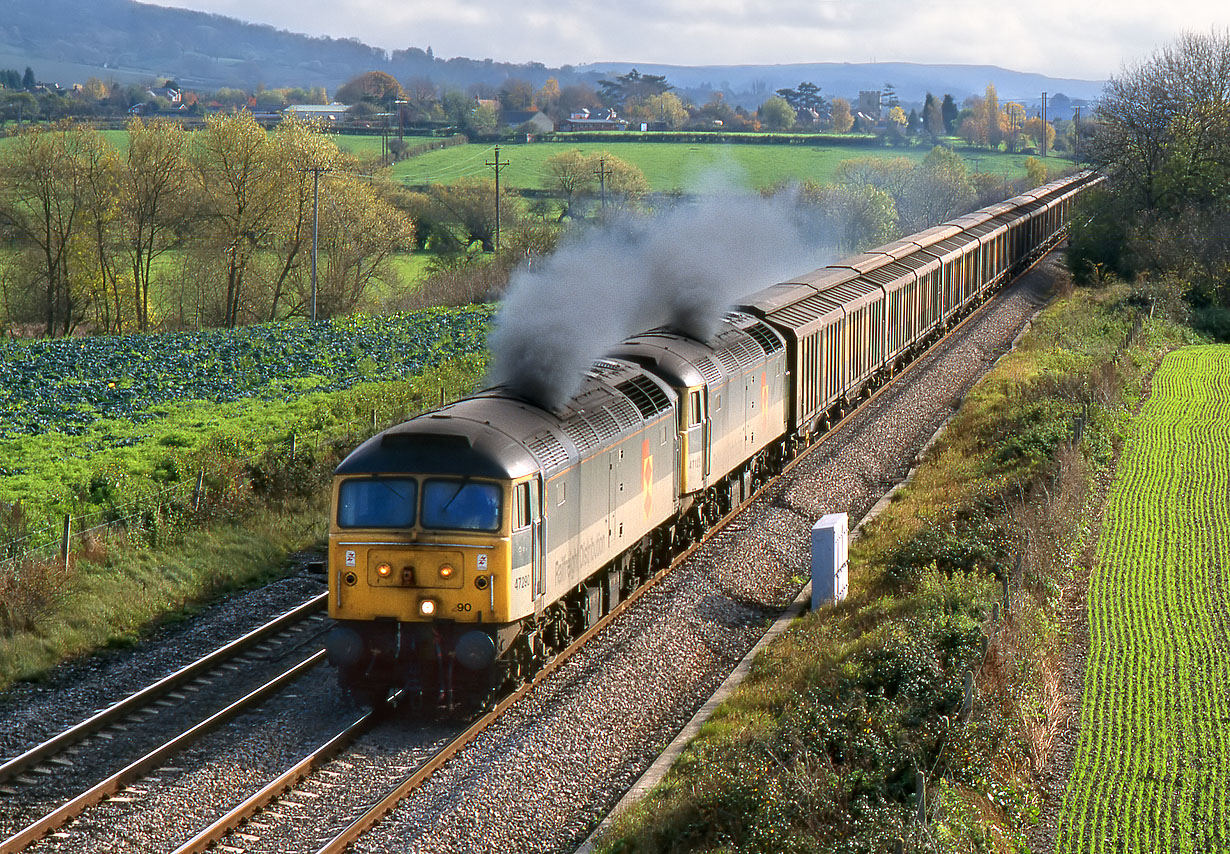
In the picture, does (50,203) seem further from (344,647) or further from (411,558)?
(411,558)

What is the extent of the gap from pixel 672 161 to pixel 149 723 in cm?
9593

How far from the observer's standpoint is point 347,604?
45.7ft

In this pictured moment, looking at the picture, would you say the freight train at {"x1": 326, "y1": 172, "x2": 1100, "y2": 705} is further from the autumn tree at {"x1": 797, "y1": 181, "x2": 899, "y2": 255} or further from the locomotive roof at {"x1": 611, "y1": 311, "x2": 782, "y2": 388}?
the autumn tree at {"x1": 797, "y1": 181, "x2": 899, "y2": 255}

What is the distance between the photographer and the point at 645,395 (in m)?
18.1

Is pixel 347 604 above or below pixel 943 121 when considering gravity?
below

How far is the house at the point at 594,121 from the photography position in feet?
494

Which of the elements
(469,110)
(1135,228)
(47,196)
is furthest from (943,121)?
(47,196)

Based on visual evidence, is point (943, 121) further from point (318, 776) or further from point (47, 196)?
point (318, 776)

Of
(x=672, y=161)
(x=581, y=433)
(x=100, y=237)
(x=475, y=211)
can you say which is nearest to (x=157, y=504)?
(x=581, y=433)

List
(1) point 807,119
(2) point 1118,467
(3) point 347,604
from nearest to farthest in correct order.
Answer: (3) point 347,604
(2) point 1118,467
(1) point 807,119

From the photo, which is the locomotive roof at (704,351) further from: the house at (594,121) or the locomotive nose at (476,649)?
the house at (594,121)

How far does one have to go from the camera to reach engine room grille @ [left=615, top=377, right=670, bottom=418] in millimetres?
17828

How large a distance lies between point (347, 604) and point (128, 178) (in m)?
54.0

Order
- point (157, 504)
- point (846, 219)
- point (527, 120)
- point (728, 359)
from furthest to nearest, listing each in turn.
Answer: point (527, 120) < point (846, 219) < point (728, 359) < point (157, 504)
